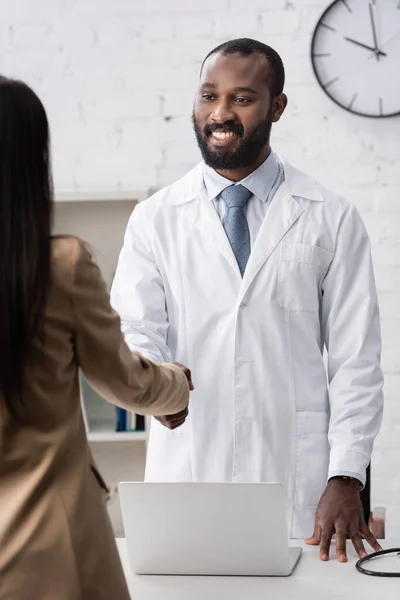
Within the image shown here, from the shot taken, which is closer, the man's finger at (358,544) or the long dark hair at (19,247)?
the long dark hair at (19,247)

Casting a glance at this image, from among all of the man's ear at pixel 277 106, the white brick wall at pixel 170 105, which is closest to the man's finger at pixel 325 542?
the man's ear at pixel 277 106

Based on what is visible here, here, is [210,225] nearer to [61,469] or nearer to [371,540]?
[371,540]

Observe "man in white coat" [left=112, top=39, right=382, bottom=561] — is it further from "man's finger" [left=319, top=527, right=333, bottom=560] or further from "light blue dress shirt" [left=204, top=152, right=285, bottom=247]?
"man's finger" [left=319, top=527, right=333, bottom=560]

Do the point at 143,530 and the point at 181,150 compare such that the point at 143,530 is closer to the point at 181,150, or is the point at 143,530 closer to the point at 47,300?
the point at 47,300

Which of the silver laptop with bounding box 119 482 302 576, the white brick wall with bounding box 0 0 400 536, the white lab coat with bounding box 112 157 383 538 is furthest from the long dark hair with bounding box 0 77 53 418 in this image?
the white brick wall with bounding box 0 0 400 536

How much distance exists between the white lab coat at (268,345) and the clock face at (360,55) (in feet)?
3.95

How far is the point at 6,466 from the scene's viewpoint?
43.8 inches

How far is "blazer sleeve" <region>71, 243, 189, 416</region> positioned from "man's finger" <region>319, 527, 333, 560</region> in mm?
513

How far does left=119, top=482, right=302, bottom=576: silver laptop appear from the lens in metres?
1.47

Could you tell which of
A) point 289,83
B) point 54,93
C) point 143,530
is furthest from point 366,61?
point 143,530

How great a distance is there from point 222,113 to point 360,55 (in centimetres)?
127

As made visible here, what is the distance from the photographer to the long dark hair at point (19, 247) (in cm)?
109

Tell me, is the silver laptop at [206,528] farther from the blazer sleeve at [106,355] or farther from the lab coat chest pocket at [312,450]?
the lab coat chest pocket at [312,450]

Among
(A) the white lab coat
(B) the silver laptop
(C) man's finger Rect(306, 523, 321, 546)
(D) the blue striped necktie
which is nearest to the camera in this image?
(B) the silver laptop
